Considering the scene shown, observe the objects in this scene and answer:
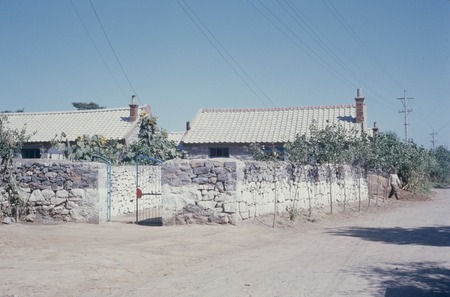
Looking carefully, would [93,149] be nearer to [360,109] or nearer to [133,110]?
[133,110]

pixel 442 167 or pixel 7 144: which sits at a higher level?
pixel 7 144

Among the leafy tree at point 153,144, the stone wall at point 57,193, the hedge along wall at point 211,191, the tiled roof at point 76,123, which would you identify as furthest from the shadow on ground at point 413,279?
the tiled roof at point 76,123

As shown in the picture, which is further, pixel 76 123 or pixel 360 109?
pixel 76 123

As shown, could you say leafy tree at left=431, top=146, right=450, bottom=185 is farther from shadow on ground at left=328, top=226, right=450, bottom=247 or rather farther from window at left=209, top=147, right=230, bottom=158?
shadow on ground at left=328, top=226, right=450, bottom=247

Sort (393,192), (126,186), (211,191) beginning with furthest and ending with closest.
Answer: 1. (393,192)
2. (126,186)
3. (211,191)

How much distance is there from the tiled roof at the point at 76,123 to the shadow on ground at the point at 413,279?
22.4 metres

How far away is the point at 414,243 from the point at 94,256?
26.7 ft

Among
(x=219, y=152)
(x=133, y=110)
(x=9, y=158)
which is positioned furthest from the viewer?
(x=133, y=110)

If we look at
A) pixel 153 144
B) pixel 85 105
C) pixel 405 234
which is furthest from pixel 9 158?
pixel 85 105

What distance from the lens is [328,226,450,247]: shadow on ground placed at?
1182cm

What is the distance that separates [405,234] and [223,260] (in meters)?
6.89

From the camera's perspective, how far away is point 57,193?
1326cm

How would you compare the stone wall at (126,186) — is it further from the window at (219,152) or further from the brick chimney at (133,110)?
the brick chimney at (133,110)

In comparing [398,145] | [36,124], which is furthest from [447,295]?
[36,124]
